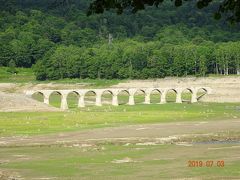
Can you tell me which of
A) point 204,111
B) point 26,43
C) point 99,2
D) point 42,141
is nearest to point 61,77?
point 26,43

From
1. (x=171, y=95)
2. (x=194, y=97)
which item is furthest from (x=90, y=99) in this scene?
(x=194, y=97)

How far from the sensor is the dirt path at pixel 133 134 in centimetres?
5566

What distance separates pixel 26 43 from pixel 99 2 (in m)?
187

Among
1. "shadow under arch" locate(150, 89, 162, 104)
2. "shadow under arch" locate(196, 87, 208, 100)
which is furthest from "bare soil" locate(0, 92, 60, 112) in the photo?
"shadow under arch" locate(196, 87, 208, 100)

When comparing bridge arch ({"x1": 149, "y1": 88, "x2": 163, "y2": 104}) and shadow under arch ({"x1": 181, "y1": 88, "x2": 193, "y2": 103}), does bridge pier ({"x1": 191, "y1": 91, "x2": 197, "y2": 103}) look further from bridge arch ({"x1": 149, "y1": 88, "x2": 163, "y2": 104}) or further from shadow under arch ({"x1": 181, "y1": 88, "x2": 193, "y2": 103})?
bridge arch ({"x1": 149, "y1": 88, "x2": 163, "y2": 104})

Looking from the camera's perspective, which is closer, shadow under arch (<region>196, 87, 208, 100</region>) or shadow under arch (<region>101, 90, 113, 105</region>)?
shadow under arch (<region>101, 90, 113, 105</region>)

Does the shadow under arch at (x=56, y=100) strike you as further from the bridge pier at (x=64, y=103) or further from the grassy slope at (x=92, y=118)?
the grassy slope at (x=92, y=118)

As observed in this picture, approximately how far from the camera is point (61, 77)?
158 metres

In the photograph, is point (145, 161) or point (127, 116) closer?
point (145, 161)

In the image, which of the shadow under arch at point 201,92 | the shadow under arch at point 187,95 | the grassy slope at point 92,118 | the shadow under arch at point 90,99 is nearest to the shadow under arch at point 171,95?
the shadow under arch at point 187,95

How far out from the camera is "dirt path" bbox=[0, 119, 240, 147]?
183ft

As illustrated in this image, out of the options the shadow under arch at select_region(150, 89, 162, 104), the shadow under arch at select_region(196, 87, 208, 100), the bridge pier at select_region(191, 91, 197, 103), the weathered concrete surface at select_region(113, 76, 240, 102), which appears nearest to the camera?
the bridge pier at select_region(191, 91, 197, 103)

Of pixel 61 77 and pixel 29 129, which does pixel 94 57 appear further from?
pixel 29 129

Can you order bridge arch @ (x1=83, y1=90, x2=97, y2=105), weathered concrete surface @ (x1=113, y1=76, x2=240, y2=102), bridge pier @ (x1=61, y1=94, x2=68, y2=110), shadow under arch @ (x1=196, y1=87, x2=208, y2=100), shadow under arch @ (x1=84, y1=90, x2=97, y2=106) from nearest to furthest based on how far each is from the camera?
bridge pier @ (x1=61, y1=94, x2=68, y2=110)
shadow under arch @ (x1=84, y1=90, x2=97, y2=106)
bridge arch @ (x1=83, y1=90, x2=97, y2=105)
weathered concrete surface @ (x1=113, y1=76, x2=240, y2=102)
shadow under arch @ (x1=196, y1=87, x2=208, y2=100)
